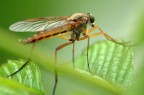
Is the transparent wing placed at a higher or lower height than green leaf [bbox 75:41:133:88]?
lower

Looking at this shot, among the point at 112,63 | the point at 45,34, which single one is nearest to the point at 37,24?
the point at 45,34

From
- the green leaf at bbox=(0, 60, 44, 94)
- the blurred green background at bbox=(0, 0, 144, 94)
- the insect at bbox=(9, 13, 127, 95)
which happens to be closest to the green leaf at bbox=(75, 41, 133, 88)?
the green leaf at bbox=(0, 60, 44, 94)

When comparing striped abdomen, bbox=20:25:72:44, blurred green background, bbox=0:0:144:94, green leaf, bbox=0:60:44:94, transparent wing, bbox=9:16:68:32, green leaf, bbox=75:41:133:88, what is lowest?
blurred green background, bbox=0:0:144:94

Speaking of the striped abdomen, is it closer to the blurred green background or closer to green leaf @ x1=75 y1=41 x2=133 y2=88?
the blurred green background

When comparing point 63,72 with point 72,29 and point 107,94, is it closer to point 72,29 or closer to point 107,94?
point 107,94

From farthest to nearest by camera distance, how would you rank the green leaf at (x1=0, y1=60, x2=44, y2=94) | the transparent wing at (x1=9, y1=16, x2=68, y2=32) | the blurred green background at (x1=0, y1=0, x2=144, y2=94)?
the blurred green background at (x1=0, y1=0, x2=144, y2=94), the transparent wing at (x1=9, y1=16, x2=68, y2=32), the green leaf at (x1=0, y1=60, x2=44, y2=94)

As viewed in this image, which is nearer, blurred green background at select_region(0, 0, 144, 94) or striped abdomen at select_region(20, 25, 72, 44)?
striped abdomen at select_region(20, 25, 72, 44)

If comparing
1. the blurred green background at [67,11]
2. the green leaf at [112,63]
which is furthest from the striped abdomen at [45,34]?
the green leaf at [112,63]

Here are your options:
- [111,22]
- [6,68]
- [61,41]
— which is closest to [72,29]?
[61,41]
